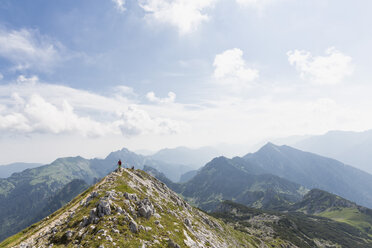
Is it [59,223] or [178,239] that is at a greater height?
[59,223]

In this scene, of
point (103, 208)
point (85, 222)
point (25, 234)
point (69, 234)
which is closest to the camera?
point (69, 234)

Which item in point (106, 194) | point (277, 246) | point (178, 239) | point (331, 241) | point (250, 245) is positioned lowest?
point (331, 241)

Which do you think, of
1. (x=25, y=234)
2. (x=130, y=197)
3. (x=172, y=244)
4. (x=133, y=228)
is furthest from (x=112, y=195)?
(x=25, y=234)

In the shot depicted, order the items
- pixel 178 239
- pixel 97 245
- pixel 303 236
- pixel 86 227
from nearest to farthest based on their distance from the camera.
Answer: pixel 97 245 → pixel 86 227 → pixel 178 239 → pixel 303 236

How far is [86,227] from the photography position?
3722 cm

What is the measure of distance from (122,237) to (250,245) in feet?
319

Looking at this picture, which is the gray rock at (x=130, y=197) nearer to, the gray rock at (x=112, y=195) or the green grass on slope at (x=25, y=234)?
the gray rock at (x=112, y=195)

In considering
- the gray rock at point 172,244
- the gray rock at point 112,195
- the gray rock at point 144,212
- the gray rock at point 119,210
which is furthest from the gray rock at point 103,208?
the gray rock at point 172,244

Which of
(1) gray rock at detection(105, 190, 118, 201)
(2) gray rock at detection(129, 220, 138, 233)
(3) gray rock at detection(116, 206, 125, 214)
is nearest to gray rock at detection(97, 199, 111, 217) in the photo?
(3) gray rock at detection(116, 206, 125, 214)

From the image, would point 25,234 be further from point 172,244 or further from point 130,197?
point 172,244

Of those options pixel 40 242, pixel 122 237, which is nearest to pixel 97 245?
pixel 122 237

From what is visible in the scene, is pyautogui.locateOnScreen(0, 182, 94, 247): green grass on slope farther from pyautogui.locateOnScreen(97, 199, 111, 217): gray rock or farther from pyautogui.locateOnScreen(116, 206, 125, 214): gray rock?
pyautogui.locateOnScreen(116, 206, 125, 214): gray rock

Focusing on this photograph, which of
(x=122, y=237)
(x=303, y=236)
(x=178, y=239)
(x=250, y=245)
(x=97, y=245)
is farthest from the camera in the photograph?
(x=303, y=236)

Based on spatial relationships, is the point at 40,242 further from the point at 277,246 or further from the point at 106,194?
the point at 277,246
